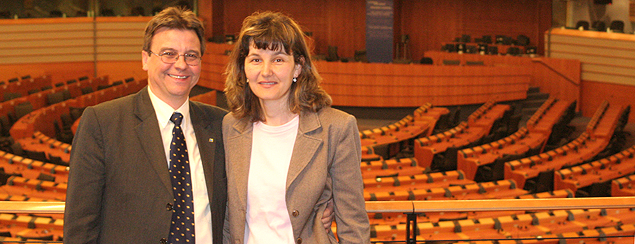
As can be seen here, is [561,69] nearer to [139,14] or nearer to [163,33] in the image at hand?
[139,14]

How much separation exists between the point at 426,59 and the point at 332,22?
17.4ft

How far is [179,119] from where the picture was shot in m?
A: 2.01

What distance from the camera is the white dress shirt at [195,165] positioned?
199 cm

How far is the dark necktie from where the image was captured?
1945 mm

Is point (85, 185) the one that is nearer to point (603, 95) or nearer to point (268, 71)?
point (268, 71)

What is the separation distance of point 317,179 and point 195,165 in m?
0.41

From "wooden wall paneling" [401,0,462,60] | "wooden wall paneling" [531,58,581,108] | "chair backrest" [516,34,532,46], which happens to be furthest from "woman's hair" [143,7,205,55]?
"wooden wall paneling" [401,0,462,60]

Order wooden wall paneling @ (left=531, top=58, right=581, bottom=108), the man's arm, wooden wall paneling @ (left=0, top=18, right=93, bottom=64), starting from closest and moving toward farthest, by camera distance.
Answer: the man's arm < wooden wall paneling @ (left=531, top=58, right=581, bottom=108) < wooden wall paneling @ (left=0, top=18, right=93, bottom=64)

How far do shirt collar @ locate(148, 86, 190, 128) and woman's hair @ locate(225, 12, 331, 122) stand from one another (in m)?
0.16

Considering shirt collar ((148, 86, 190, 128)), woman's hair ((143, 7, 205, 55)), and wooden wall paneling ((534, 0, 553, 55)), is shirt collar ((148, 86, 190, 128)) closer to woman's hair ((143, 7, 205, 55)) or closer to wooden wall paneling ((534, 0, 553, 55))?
woman's hair ((143, 7, 205, 55))

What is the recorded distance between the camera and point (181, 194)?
1960 mm

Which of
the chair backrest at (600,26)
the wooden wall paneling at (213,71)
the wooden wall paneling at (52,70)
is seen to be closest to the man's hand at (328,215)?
the wooden wall paneling at (213,71)

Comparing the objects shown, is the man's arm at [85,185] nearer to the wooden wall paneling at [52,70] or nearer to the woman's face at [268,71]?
the woman's face at [268,71]

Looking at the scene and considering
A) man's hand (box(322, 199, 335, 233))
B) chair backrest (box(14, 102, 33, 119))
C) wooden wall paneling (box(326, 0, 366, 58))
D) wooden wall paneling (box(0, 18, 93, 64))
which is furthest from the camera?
wooden wall paneling (box(326, 0, 366, 58))
